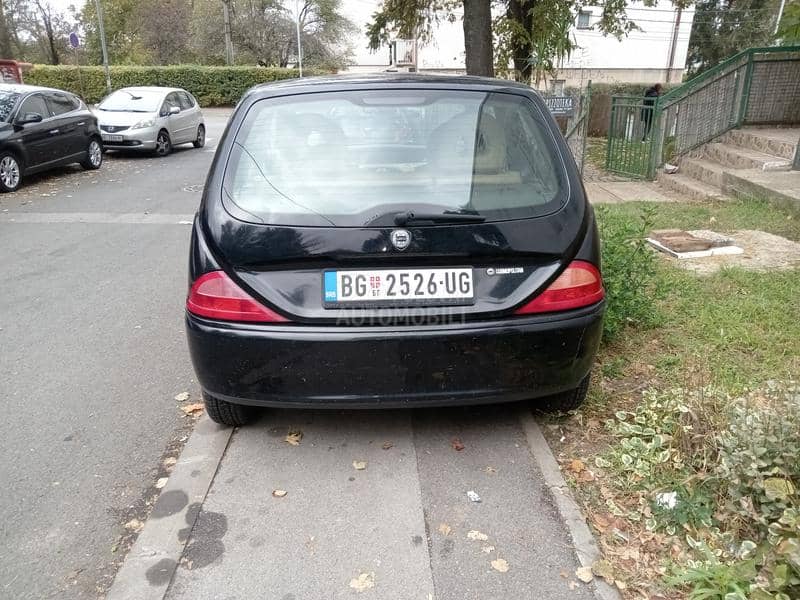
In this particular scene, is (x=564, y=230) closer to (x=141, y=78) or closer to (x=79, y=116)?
(x=79, y=116)

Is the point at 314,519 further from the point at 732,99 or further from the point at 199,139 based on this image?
the point at 199,139

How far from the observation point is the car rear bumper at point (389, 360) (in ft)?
9.23

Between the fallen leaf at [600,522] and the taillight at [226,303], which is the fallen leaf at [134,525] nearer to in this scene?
the taillight at [226,303]

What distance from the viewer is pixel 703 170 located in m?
10.6

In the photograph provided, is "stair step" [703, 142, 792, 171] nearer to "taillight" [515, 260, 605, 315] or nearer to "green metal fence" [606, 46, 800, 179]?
"green metal fence" [606, 46, 800, 179]

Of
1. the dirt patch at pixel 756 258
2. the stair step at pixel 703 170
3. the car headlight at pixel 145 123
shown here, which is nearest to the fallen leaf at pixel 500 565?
the dirt patch at pixel 756 258

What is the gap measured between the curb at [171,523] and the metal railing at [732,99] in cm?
1051

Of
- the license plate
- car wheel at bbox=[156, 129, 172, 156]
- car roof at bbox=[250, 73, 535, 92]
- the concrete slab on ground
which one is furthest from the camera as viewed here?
car wheel at bbox=[156, 129, 172, 156]

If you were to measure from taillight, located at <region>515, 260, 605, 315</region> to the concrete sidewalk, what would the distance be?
784 millimetres

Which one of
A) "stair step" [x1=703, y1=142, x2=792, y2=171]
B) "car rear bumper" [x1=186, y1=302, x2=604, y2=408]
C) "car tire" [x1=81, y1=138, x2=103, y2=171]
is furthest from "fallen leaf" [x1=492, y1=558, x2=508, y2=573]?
"car tire" [x1=81, y1=138, x2=103, y2=171]

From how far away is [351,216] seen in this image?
9.29 feet

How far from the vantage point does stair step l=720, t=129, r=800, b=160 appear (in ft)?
32.8

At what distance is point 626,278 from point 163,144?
1446 cm

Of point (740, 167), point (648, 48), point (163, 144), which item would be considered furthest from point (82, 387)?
point (648, 48)
